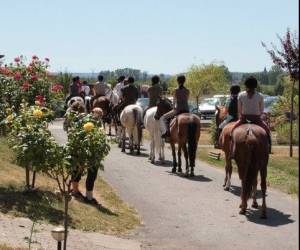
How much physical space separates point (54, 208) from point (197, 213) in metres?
3.05

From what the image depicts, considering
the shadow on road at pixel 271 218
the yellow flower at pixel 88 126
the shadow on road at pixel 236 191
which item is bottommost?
the shadow on road at pixel 271 218

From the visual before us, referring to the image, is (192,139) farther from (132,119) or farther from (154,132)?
(132,119)

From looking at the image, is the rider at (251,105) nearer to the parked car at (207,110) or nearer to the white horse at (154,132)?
the white horse at (154,132)

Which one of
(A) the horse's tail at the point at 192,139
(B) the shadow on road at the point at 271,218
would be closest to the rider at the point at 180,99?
(A) the horse's tail at the point at 192,139

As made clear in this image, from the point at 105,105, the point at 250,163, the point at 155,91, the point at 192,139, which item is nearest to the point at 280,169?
the point at 192,139

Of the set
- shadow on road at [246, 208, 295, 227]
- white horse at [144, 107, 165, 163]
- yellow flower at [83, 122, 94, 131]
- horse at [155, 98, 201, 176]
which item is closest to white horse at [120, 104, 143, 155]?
white horse at [144, 107, 165, 163]

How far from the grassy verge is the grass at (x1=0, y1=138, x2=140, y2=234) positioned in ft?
14.7

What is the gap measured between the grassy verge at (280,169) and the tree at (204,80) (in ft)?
61.1

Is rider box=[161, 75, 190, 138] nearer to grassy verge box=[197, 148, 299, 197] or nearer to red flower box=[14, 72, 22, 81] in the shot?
grassy verge box=[197, 148, 299, 197]

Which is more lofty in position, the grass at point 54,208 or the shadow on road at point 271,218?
the grass at point 54,208

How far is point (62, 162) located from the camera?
8.27 metres

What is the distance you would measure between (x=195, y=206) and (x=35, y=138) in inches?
182

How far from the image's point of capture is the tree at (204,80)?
132 feet

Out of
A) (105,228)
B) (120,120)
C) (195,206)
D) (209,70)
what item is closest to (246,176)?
(195,206)
